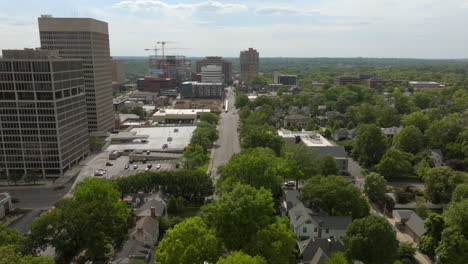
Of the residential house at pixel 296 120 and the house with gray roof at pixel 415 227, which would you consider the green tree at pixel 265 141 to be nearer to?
the house with gray roof at pixel 415 227

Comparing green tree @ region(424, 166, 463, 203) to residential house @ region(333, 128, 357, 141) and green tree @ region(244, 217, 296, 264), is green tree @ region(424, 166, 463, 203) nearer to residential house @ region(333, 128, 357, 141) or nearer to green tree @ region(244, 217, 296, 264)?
green tree @ region(244, 217, 296, 264)

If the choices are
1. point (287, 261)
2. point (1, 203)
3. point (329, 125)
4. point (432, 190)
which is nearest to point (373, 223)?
point (287, 261)

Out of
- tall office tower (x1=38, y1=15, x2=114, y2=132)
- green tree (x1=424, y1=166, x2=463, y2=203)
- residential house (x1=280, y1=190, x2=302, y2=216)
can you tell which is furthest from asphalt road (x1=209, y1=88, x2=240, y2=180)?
green tree (x1=424, y1=166, x2=463, y2=203)

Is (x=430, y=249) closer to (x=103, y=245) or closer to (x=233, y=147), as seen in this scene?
(x=103, y=245)

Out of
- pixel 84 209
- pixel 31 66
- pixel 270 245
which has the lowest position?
pixel 270 245

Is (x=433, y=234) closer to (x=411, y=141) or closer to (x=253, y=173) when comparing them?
(x=253, y=173)

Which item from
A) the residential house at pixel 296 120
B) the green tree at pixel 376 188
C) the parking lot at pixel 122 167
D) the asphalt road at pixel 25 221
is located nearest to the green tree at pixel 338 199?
the green tree at pixel 376 188
